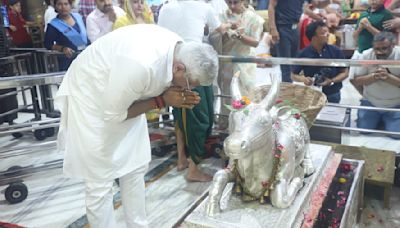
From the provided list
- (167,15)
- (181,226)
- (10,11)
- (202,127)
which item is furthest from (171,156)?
(10,11)

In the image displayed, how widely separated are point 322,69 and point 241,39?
0.74m

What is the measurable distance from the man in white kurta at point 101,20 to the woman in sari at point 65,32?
287 mm

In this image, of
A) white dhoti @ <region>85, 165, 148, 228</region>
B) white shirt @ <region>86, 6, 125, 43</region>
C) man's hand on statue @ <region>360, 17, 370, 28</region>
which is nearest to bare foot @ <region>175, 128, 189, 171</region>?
white dhoti @ <region>85, 165, 148, 228</region>

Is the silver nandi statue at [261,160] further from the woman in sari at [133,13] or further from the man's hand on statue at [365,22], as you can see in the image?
the man's hand on statue at [365,22]

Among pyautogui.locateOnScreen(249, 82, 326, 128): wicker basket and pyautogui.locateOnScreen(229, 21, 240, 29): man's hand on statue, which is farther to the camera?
pyautogui.locateOnScreen(229, 21, 240, 29): man's hand on statue

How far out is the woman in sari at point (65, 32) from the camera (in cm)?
317

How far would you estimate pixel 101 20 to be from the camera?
9.91 feet

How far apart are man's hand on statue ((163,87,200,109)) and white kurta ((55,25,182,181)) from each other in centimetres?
3

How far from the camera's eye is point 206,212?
1.37 metres

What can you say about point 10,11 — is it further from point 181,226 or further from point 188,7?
point 181,226

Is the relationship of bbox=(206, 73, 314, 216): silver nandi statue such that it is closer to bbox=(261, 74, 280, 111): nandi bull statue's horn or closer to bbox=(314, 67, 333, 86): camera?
bbox=(261, 74, 280, 111): nandi bull statue's horn

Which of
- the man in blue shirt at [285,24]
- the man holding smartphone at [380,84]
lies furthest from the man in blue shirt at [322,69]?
the man in blue shirt at [285,24]

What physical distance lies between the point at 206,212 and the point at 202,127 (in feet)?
3.58

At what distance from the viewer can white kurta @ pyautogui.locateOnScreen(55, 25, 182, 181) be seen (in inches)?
51.9
